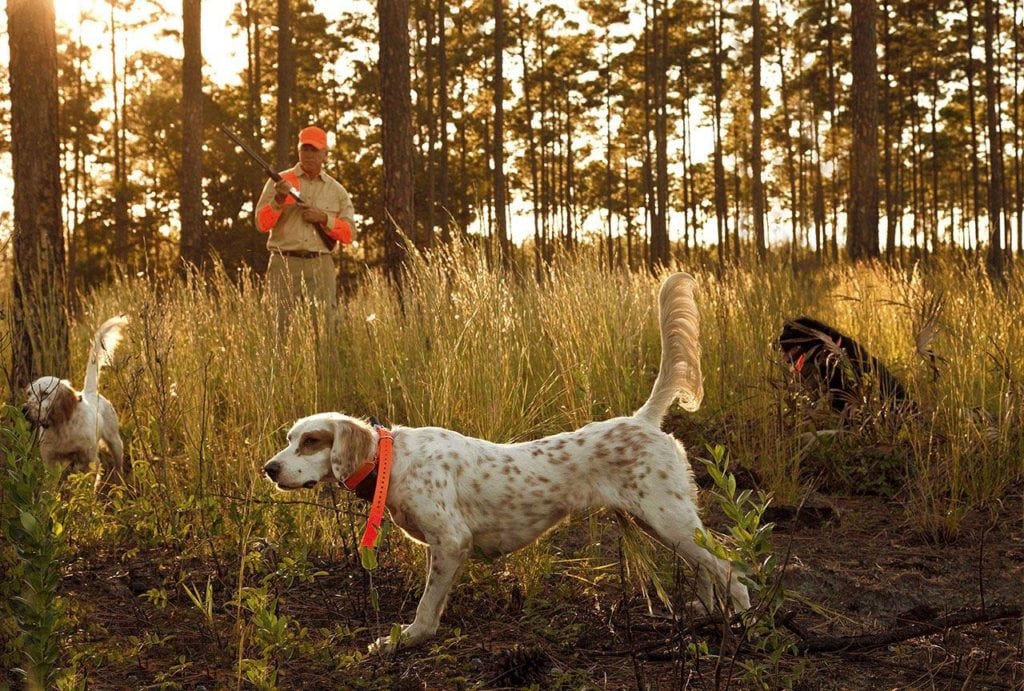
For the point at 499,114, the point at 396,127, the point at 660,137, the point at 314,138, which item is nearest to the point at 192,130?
the point at 396,127

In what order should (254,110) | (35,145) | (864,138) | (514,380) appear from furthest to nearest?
(254,110)
(864,138)
(35,145)
(514,380)

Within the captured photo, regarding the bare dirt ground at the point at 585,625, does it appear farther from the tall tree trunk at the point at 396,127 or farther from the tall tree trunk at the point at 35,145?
the tall tree trunk at the point at 396,127

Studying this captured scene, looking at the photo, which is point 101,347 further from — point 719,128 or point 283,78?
point 719,128

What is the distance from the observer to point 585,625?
3.80 m

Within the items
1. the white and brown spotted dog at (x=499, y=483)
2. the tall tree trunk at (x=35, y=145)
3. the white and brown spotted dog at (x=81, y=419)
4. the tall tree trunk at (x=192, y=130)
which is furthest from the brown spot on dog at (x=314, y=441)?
the tall tree trunk at (x=192, y=130)

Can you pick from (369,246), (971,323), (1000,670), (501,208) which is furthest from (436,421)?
(369,246)

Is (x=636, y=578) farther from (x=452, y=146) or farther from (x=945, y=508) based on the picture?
(x=452, y=146)

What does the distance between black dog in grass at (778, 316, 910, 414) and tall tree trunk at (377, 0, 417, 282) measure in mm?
4954

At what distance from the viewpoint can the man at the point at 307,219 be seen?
9375 mm

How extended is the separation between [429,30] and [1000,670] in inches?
1113

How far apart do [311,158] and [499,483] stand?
21.4ft

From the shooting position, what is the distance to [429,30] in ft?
96.0

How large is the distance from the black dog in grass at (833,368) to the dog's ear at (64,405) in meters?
4.47

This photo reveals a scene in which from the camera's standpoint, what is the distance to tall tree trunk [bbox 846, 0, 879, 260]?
48.1 ft
